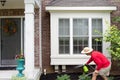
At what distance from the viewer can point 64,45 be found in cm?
1446

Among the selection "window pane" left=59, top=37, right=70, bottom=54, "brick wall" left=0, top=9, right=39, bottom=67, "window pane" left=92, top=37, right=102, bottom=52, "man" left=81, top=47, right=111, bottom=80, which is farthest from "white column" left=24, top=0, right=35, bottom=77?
"window pane" left=92, top=37, right=102, bottom=52

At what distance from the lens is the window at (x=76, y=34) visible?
1438 cm

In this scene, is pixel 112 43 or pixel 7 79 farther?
pixel 112 43

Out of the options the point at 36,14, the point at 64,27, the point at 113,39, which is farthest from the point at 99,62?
the point at 36,14

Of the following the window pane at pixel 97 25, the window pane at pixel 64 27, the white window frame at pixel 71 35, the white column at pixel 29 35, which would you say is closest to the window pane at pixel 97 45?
the white window frame at pixel 71 35

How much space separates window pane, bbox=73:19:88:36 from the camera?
14421 millimetres

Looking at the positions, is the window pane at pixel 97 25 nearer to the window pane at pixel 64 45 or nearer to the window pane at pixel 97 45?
the window pane at pixel 97 45

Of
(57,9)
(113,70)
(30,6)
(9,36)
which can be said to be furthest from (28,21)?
(113,70)

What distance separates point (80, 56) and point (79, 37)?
86 cm

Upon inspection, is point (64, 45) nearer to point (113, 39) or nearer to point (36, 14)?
point (36, 14)

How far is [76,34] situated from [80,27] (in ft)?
1.21

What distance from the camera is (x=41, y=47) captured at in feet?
48.8

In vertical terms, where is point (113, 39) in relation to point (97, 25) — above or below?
below

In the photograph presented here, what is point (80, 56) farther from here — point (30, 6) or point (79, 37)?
point (30, 6)
